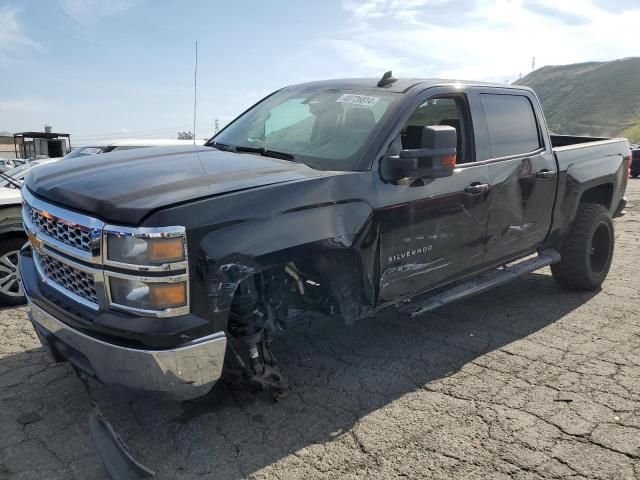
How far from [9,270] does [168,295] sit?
3.17m

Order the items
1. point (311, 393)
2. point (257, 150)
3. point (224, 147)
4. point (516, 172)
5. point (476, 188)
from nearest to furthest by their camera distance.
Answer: point (311, 393) → point (257, 150) → point (476, 188) → point (224, 147) → point (516, 172)

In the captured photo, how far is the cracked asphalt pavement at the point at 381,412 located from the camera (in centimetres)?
268

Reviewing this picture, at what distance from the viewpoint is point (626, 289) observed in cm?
554

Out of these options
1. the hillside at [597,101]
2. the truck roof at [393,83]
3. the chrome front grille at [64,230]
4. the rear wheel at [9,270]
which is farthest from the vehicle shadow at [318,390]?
the hillside at [597,101]

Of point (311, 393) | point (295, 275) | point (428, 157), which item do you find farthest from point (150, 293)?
point (428, 157)

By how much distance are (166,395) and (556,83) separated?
14338cm

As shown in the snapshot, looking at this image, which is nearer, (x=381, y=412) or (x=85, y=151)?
(x=381, y=412)

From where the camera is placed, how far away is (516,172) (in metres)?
4.21

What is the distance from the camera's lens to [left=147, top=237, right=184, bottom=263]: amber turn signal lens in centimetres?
235

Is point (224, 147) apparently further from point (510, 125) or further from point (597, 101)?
point (597, 101)

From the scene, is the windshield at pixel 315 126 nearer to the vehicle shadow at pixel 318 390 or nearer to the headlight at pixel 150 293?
the vehicle shadow at pixel 318 390

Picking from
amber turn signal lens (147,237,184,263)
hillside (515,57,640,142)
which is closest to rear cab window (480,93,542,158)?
amber turn signal lens (147,237,184,263)

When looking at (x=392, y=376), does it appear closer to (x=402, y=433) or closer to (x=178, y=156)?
(x=402, y=433)

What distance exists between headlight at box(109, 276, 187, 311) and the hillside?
76.6 meters
